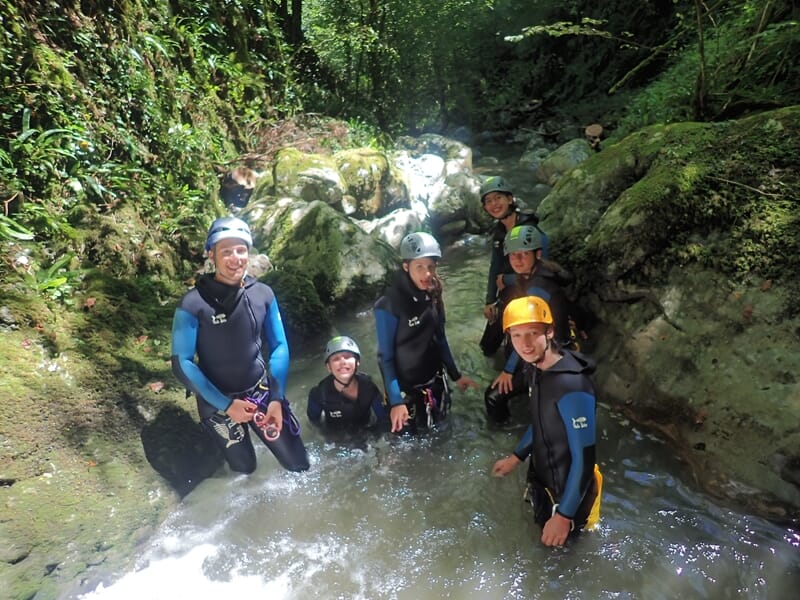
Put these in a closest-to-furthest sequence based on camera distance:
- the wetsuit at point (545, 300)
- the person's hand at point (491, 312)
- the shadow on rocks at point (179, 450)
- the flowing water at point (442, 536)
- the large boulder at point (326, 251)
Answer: the flowing water at point (442, 536) < the shadow on rocks at point (179, 450) < the wetsuit at point (545, 300) < the person's hand at point (491, 312) < the large boulder at point (326, 251)

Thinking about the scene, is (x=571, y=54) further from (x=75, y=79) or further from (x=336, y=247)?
(x=75, y=79)

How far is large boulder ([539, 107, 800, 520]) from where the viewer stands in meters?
3.88

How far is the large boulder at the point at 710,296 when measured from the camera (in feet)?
12.7

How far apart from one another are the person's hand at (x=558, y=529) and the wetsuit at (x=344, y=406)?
229cm

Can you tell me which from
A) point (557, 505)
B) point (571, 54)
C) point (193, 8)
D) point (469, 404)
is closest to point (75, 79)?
point (193, 8)

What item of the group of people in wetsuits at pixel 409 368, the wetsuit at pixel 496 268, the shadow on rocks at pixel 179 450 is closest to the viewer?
the group of people in wetsuits at pixel 409 368

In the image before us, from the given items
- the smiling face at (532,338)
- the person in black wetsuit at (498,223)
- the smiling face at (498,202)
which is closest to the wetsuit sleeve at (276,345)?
the smiling face at (532,338)

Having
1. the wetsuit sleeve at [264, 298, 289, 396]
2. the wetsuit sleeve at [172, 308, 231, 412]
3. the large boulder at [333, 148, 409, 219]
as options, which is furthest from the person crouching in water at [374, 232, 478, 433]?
the large boulder at [333, 148, 409, 219]

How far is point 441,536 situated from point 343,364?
1.82 metres

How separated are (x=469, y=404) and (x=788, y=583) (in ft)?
10.5

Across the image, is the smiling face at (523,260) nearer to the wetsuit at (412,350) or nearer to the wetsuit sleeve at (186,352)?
the wetsuit at (412,350)

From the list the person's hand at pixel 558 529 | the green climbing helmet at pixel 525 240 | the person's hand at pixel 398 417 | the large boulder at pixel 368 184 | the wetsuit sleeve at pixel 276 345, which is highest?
the large boulder at pixel 368 184

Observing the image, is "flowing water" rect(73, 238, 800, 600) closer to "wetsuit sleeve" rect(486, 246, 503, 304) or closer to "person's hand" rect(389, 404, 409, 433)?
"person's hand" rect(389, 404, 409, 433)

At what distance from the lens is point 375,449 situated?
5.06 metres
